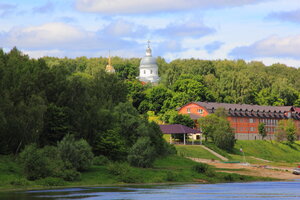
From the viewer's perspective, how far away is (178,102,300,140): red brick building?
522 feet

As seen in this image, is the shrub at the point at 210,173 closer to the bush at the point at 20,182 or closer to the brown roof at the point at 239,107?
the bush at the point at 20,182

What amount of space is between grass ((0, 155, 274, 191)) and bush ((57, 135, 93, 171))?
1512mm

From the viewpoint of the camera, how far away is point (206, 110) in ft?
515

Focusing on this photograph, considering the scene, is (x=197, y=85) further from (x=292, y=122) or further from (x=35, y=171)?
(x=35, y=171)

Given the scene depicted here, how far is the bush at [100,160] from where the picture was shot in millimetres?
86312

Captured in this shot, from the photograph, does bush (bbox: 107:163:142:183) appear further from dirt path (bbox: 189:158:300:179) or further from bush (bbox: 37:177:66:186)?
dirt path (bbox: 189:158:300:179)

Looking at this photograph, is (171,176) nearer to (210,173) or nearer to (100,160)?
(210,173)

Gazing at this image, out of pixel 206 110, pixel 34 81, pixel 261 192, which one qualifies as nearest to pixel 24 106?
pixel 34 81

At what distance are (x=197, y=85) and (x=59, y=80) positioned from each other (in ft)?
297

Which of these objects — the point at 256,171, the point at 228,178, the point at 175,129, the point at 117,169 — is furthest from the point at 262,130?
the point at 117,169

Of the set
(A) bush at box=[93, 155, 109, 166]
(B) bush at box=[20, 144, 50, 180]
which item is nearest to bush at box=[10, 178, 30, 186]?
(B) bush at box=[20, 144, 50, 180]

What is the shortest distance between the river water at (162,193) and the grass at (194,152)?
39733 mm

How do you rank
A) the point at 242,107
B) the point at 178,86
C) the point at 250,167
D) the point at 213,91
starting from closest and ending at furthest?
the point at 250,167, the point at 242,107, the point at 178,86, the point at 213,91

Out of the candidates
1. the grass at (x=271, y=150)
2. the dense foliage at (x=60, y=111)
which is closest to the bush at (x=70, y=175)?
the dense foliage at (x=60, y=111)
